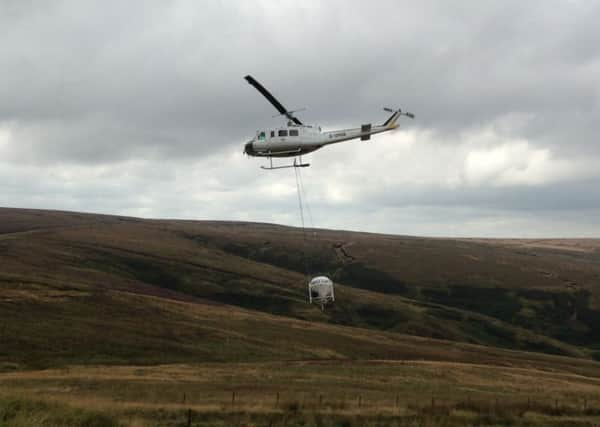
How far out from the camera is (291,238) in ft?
618

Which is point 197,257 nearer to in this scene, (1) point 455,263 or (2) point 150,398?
(1) point 455,263

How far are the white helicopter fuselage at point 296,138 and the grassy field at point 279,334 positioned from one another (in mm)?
18294

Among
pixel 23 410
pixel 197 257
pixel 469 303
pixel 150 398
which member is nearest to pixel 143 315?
pixel 150 398

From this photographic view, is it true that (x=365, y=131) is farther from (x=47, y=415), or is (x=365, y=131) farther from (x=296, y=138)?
(x=47, y=415)

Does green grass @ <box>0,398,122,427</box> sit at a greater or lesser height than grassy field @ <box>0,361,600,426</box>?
greater

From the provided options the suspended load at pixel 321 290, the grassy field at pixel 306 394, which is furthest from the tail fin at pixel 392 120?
the suspended load at pixel 321 290

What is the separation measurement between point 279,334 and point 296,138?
98.1 feet

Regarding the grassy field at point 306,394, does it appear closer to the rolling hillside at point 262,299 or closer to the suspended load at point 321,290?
the rolling hillside at point 262,299

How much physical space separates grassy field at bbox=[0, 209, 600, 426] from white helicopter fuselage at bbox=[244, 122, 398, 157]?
720 inches

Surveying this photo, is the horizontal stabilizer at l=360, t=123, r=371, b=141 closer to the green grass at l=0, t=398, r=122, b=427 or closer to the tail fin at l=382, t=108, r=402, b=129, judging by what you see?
the tail fin at l=382, t=108, r=402, b=129

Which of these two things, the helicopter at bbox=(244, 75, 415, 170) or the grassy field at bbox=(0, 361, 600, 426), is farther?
the helicopter at bbox=(244, 75, 415, 170)

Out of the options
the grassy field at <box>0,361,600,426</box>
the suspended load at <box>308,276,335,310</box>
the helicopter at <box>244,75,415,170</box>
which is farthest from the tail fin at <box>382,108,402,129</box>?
the suspended load at <box>308,276,335,310</box>

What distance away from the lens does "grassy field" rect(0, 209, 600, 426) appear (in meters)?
31.4

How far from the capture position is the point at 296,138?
50.9 m
